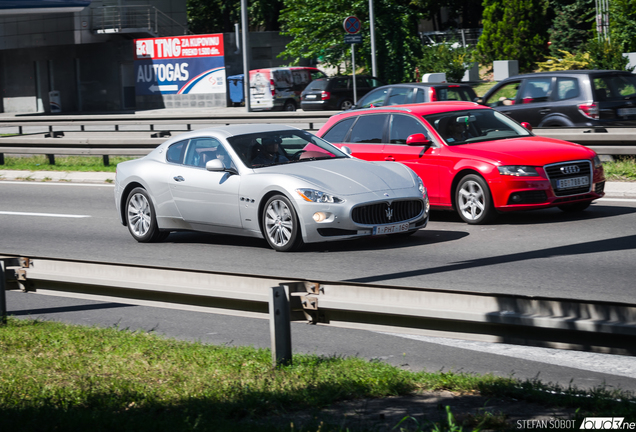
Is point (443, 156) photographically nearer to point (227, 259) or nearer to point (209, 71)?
point (227, 259)

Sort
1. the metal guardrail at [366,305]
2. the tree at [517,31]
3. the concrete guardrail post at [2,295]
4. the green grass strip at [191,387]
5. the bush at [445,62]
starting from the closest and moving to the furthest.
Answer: the metal guardrail at [366,305] < the green grass strip at [191,387] < the concrete guardrail post at [2,295] < the bush at [445,62] < the tree at [517,31]

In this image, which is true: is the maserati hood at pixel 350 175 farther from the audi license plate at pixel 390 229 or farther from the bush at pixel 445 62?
the bush at pixel 445 62

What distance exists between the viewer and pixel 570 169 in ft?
35.9

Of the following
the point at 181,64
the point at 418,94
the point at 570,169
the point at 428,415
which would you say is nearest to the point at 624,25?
the point at 418,94

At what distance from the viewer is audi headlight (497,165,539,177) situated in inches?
421

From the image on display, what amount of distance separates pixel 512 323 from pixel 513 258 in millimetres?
5029

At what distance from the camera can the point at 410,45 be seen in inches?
1719

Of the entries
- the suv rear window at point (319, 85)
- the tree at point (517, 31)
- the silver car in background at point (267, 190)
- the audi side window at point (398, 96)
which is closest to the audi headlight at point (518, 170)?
the silver car in background at point (267, 190)

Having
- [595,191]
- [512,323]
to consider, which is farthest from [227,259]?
[512,323]

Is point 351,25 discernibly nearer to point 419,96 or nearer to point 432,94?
point 419,96

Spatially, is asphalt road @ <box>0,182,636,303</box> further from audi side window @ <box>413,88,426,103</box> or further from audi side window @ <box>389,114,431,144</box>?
audi side window @ <box>413,88,426,103</box>

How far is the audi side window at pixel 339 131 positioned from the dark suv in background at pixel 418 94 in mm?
6559

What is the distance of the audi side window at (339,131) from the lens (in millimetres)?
12914

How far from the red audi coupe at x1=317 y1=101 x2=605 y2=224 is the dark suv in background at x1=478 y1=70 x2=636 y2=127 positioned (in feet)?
12.0
